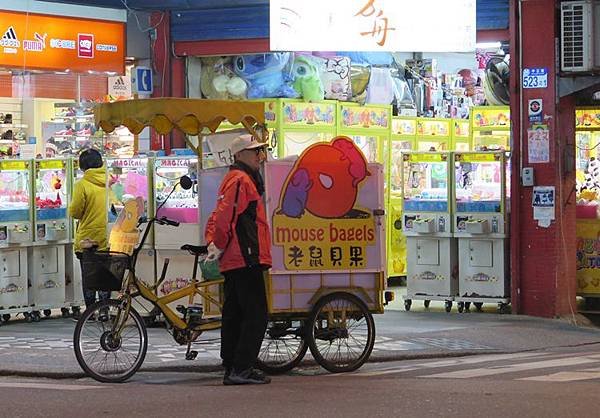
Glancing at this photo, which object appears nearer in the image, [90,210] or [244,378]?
[244,378]

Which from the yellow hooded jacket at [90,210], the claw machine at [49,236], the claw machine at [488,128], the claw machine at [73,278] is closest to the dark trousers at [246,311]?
the yellow hooded jacket at [90,210]

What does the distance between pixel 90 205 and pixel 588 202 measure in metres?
6.62

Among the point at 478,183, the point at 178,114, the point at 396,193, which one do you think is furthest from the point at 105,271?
the point at 396,193

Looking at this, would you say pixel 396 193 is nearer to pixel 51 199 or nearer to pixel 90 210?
pixel 51 199

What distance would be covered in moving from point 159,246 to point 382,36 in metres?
4.06

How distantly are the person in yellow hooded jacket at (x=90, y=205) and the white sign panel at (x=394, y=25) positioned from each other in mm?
3120

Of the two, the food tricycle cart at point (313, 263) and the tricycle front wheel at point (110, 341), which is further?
the food tricycle cart at point (313, 263)

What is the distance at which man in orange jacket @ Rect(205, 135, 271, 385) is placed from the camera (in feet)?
33.0

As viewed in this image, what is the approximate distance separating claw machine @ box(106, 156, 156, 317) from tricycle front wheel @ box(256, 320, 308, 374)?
3.24 metres

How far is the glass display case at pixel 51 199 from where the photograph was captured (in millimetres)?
15438

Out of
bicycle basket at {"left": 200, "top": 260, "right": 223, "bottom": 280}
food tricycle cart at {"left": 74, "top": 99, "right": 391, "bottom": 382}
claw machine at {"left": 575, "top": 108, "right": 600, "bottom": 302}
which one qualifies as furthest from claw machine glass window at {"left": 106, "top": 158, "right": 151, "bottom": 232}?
claw machine at {"left": 575, "top": 108, "right": 600, "bottom": 302}

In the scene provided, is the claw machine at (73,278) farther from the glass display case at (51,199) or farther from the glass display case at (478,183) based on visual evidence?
the glass display case at (478,183)

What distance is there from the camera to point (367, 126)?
19.1 meters

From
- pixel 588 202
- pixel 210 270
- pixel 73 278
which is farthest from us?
pixel 588 202
